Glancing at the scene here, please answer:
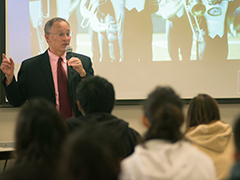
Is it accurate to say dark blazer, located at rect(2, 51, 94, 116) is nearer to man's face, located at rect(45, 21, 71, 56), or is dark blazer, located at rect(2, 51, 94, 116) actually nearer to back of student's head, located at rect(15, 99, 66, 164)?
man's face, located at rect(45, 21, 71, 56)

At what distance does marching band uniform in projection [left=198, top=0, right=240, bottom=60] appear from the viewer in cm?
348

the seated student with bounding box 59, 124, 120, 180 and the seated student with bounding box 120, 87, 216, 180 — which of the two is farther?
the seated student with bounding box 120, 87, 216, 180

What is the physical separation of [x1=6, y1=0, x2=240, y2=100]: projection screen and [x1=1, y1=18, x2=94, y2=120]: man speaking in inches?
26.2

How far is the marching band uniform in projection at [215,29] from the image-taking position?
137 inches

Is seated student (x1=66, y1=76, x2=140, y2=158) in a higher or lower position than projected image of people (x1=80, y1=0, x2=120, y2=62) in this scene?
lower

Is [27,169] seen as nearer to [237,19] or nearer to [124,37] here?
[124,37]

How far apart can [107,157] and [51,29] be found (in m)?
2.13

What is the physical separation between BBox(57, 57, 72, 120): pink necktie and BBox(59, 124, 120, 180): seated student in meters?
1.86

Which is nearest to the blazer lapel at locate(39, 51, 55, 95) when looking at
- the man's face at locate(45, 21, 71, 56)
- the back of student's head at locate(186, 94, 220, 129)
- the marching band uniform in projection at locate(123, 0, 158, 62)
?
the man's face at locate(45, 21, 71, 56)

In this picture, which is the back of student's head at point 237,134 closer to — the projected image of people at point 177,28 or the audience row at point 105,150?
the audience row at point 105,150

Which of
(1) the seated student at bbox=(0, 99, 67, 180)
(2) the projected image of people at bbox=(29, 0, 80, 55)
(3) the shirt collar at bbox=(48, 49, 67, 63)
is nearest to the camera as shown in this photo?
(1) the seated student at bbox=(0, 99, 67, 180)

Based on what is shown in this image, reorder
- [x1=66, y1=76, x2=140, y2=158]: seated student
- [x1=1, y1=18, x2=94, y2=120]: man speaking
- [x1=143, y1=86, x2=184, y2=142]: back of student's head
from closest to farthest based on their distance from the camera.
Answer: [x1=143, y1=86, x2=184, y2=142]: back of student's head, [x1=66, y1=76, x2=140, y2=158]: seated student, [x1=1, y1=18, x2=94, y2=120]: man speaking

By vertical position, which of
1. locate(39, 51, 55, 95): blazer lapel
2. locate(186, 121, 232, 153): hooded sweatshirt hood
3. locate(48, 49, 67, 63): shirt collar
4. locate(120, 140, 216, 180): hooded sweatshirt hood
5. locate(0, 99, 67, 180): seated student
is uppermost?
locate(48, 49, 67, 63): shirt collar

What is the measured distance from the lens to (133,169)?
1.15m
